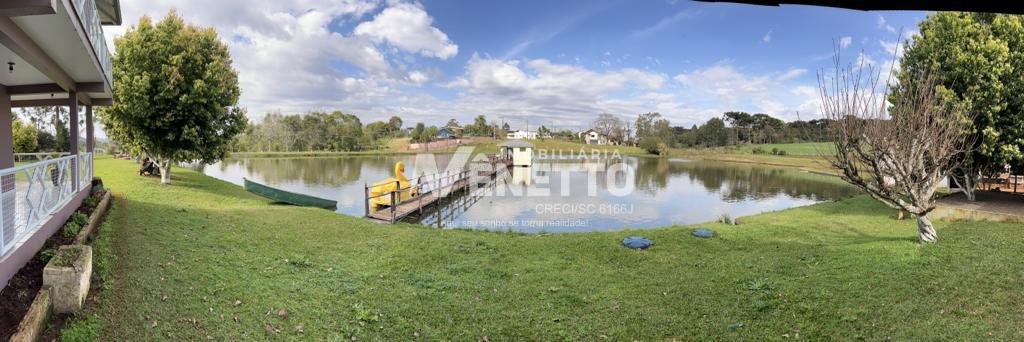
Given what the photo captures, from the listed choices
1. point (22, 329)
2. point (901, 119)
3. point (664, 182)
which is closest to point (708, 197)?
point (664, 182)

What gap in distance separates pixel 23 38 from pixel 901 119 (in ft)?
42.2

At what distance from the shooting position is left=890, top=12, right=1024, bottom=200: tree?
10.0 meters

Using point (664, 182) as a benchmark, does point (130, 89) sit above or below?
above

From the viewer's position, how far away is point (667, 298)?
547cm

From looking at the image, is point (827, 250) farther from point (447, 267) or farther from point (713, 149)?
point (713, 149)

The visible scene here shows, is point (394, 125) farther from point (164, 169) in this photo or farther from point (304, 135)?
point (164, 169)

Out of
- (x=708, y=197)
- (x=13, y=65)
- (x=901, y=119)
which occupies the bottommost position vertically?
(x=708, y=197)

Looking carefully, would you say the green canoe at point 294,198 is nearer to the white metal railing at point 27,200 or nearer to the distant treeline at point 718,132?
the white metal railing at point 27,200

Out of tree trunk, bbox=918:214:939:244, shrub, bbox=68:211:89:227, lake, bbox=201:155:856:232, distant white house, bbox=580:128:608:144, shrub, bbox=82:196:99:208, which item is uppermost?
distant white house, bbox=580:128:608:144

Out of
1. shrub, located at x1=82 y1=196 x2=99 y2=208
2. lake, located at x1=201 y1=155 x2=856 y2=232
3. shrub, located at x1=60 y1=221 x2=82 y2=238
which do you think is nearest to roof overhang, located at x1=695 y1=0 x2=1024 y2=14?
shrub, located at x1=60 y1=221 x2=82 y2=238

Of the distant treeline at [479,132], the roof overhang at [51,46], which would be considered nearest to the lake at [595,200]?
the roof overhang at [51,46]

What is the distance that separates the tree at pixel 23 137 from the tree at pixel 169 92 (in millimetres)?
9060

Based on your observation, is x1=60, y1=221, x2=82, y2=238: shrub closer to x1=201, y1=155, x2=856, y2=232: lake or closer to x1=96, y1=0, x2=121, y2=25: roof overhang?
x1=201, y1=155, x2=856, y2=232: lake

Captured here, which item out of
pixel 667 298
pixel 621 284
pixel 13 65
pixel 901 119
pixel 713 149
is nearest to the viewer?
pixel 667 298
